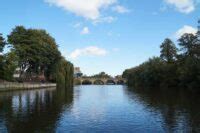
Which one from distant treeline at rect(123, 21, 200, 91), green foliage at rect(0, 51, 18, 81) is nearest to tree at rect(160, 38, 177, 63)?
distant treeline at rect(123, 21, 200, 91)

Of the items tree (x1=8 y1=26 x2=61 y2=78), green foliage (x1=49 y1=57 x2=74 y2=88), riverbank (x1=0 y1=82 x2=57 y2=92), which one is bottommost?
riverbank (x1=0 y1=82 x2=57 y2=92)

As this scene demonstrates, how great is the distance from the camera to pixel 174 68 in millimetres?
119062

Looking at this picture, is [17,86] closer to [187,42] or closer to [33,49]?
[33,49]

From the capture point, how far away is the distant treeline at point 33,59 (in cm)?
9569

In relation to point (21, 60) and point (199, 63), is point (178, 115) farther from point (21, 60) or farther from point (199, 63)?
point (21, 60)

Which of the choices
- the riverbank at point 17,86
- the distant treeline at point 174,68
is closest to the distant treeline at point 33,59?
the riverbank at point 17,86

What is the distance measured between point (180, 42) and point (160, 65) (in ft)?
57.6

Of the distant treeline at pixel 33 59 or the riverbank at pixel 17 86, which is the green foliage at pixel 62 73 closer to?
the distant treeline at pixel 33 59

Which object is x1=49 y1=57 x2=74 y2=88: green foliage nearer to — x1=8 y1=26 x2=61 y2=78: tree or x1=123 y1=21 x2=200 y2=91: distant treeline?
x1=8 y1=26 x2=61 y2=78: tree

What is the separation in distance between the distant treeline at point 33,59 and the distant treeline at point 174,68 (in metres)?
31.3

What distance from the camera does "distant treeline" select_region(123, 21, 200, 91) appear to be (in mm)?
87312

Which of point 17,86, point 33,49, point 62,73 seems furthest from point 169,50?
point 17,86

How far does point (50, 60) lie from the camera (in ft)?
400

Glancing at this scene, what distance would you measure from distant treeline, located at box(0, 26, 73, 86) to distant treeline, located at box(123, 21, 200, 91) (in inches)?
1231
